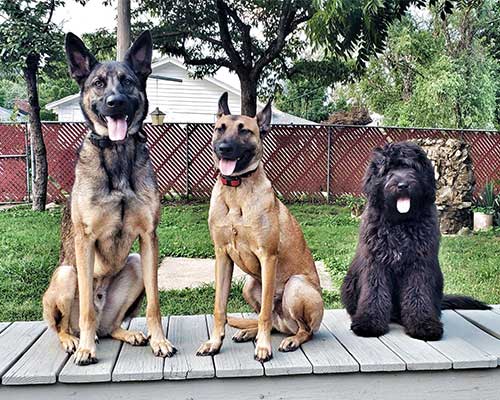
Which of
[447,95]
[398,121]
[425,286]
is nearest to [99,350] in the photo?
[425,286]

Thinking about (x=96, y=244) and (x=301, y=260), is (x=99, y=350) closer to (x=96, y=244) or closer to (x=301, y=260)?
(x=96, y=244)

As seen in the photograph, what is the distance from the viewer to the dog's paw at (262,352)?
2539mm

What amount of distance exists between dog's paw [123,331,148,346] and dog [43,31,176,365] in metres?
0.12

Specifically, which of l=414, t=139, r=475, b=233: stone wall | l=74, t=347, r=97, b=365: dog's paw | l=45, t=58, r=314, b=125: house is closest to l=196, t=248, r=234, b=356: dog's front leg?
l=74, t=347, r=97, b=365: dog's paw

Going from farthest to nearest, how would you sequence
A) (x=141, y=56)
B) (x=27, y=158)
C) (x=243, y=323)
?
(x=27, y=158) → (x=243, y=323) → (x=141, y=56)

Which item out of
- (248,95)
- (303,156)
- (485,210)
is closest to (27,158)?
(248,95)

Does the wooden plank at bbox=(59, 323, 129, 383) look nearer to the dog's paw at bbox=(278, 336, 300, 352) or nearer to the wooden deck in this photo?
the wooden deck

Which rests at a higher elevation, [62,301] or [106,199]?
[106,199]

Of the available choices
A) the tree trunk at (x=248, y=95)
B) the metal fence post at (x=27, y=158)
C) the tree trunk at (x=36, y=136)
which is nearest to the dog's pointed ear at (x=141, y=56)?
the tree trunk at (x=36, y=136)

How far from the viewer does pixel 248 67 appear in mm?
12602

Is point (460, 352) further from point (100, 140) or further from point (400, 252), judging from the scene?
point (100, 140)

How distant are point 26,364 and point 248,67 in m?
10.9

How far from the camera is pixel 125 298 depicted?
281 cm

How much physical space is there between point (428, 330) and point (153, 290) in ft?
4.74
